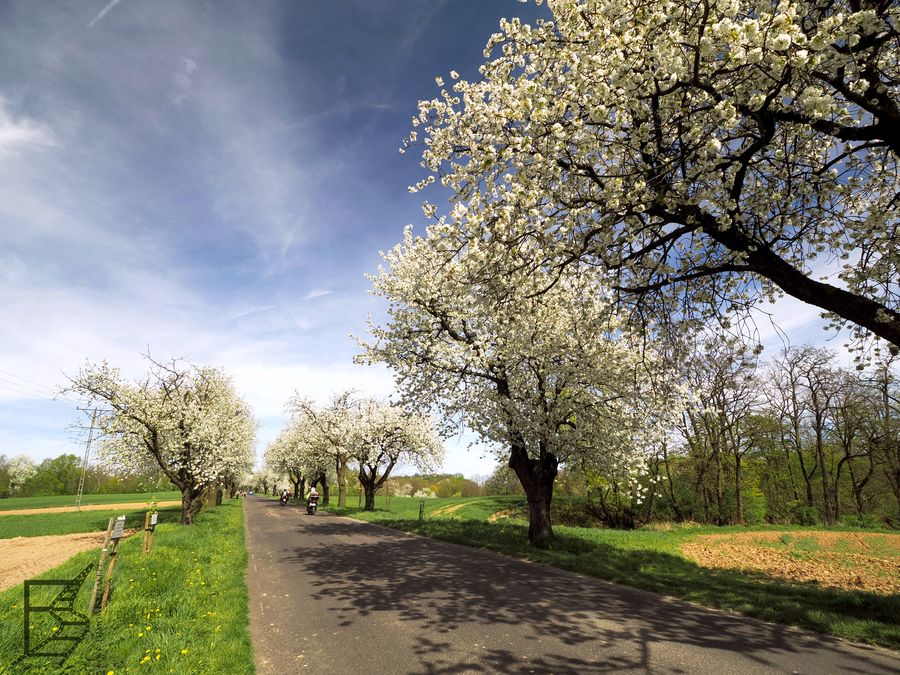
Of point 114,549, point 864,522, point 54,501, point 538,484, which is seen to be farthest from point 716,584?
point 54,501

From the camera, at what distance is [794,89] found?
5.45 meters

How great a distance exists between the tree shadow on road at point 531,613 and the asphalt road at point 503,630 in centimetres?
3

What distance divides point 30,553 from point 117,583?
16.3 m

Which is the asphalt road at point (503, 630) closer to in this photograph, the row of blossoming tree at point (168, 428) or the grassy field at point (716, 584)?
the grassy field at point (716, 584)

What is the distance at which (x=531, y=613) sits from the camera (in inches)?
301

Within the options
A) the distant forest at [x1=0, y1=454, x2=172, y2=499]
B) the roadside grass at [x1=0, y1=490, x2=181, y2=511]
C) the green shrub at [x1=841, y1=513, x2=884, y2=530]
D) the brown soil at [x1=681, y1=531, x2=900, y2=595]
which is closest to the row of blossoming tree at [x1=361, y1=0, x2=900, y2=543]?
the brown soil at [x1=681, y1=531, x2=900, y2=595]

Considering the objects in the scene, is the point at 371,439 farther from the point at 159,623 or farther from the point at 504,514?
the point at 159,623

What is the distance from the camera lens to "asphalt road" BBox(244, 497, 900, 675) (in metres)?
5.70

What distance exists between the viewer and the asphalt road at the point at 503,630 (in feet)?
18.7

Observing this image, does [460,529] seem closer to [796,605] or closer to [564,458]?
[564,458]

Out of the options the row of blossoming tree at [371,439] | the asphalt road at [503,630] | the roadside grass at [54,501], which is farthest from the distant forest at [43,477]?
the asphalt road at [503,630]

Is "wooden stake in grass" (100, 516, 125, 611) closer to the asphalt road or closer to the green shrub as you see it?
the asphalt road

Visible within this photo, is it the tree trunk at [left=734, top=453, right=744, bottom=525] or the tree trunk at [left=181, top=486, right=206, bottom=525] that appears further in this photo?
the tree trunk at [left=734, top=453, right=744, bottom=525]

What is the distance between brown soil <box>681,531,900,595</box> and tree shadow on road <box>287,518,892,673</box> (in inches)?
130
